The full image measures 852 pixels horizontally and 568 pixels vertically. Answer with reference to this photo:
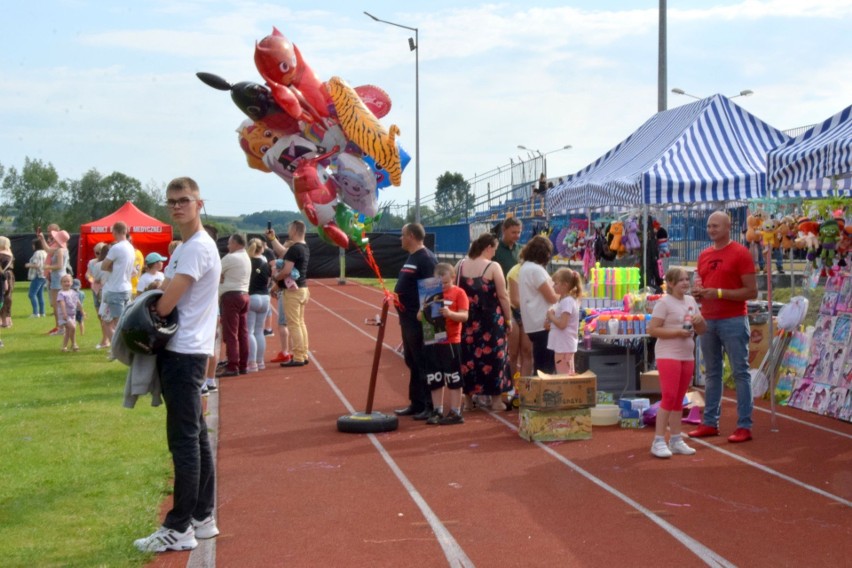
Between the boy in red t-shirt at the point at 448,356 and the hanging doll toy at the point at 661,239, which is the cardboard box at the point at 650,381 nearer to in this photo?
the boy in red t-shirt at the point at 448,356

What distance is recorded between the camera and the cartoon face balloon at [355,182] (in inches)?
335

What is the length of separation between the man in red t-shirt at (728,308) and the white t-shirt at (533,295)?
5.31ft

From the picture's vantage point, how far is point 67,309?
16.0 metres

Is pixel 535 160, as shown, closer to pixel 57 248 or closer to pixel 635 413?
pixel 57 248

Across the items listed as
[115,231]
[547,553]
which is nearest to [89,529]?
[547,553]

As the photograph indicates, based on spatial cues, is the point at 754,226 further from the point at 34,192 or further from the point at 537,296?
the point at 34,192

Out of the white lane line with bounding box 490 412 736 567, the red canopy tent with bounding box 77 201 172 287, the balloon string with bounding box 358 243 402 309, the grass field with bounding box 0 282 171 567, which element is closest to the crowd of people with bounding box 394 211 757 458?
the balloon string with bounding box 358 243 402 309

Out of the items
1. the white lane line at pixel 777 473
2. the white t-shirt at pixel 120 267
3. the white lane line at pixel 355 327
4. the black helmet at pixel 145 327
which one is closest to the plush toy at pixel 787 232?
the white lane line at pixel 777 473

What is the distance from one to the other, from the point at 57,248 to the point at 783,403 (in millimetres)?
13795

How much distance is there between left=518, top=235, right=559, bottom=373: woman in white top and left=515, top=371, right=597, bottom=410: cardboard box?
105 cm

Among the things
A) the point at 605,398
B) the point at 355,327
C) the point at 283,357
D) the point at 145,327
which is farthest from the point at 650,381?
the point at 355,327

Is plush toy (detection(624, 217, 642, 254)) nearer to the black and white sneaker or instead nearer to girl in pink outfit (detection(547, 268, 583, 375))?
girl in pink outfit (detection(547, 268, 583, 375))

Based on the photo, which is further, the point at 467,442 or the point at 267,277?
the point at 267,277

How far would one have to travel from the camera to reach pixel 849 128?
26.5ft
